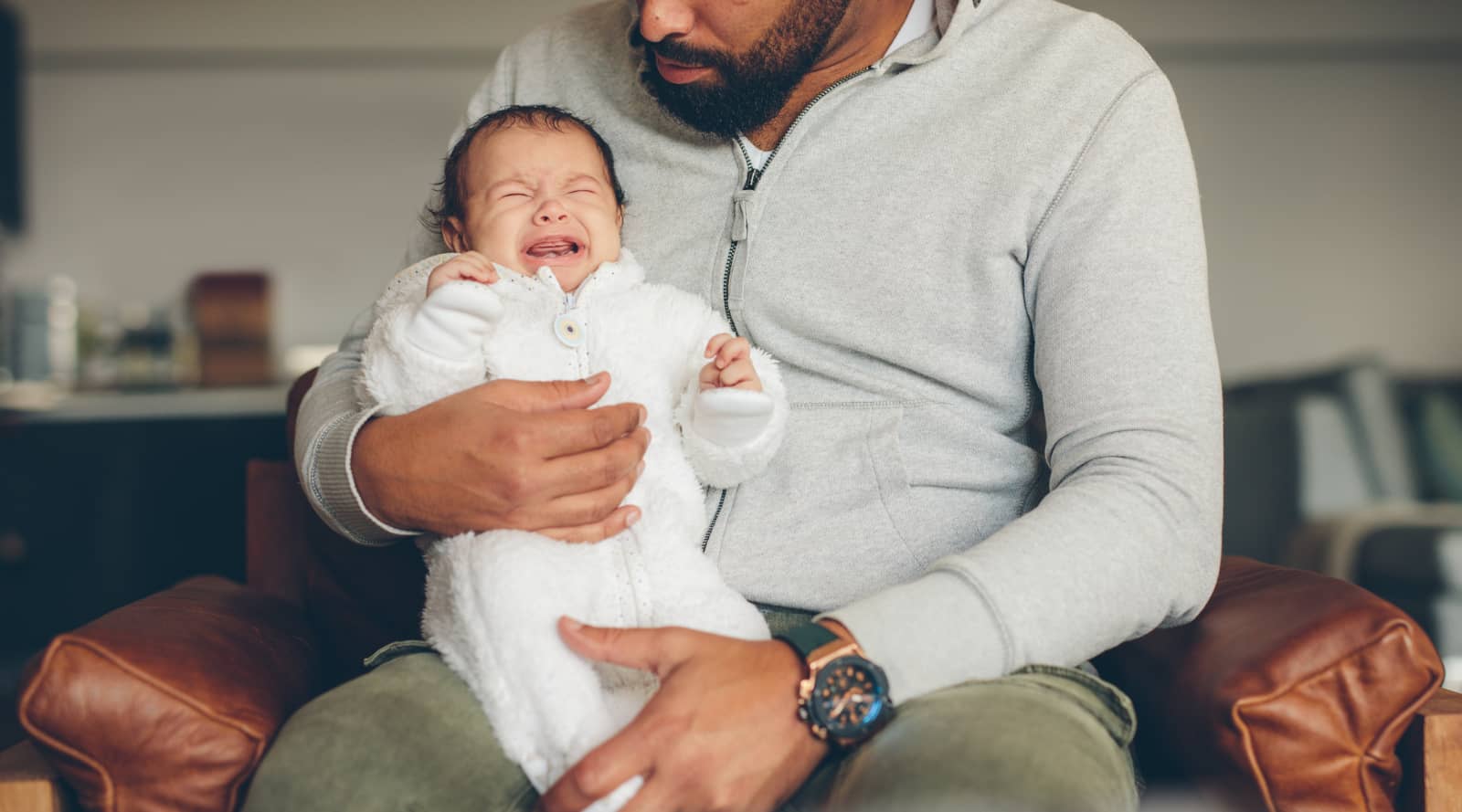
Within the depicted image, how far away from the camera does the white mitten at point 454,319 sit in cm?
113

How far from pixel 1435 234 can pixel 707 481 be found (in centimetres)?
502

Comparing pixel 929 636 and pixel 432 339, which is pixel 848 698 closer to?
pixel 929 636

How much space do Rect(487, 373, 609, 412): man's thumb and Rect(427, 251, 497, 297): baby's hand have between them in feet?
0.42

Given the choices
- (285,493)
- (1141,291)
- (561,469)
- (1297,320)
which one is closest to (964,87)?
(1141,291)

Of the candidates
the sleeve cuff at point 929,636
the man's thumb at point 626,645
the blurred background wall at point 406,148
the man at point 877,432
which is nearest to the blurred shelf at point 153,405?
the blurred background wall at point 406,148

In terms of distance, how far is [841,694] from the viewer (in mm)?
977

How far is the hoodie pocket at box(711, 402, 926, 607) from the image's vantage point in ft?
4.18

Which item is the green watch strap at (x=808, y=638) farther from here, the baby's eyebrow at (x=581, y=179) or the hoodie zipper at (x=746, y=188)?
the baby's eyebrow at (x=581, y=179)

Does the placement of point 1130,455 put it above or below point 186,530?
above

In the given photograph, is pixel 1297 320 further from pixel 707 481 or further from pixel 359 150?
pixel 707 481

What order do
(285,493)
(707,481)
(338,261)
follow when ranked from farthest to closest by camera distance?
(338,261) → (285,493) → (707,481)

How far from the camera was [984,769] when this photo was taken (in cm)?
90

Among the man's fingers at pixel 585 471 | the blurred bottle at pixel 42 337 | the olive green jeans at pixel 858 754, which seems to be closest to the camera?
the olive green jeans at pixel 858 754

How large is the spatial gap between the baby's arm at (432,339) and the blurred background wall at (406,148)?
3744 mm
